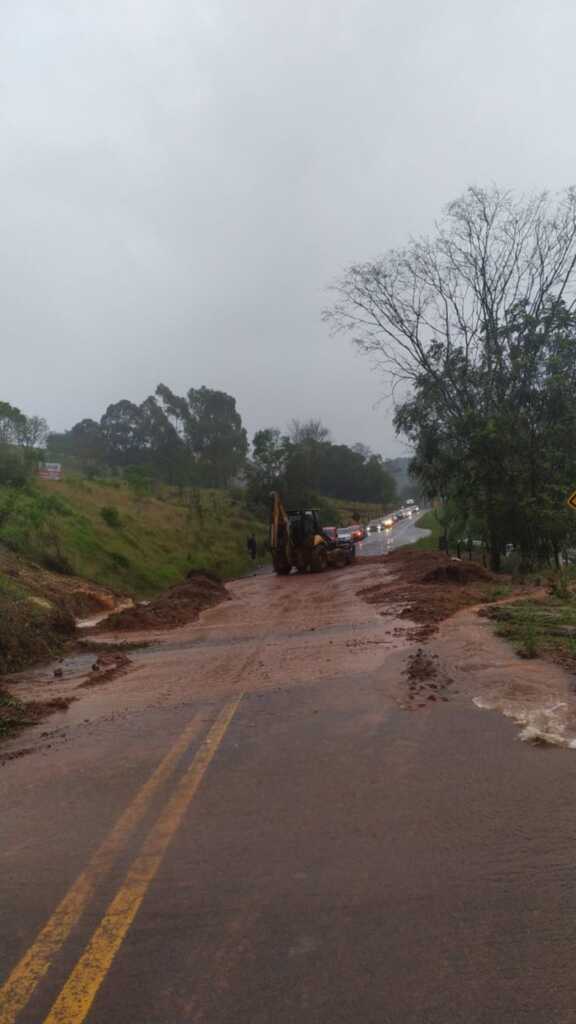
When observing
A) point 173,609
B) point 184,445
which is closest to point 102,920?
point 173,609

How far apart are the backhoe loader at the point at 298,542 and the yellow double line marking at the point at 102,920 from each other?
83.6 feet

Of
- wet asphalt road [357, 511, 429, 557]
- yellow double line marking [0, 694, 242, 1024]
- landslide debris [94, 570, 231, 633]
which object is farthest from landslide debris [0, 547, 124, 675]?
wet asphalt road [357, 511, 429, 557]

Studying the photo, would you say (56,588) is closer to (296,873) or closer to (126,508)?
(296,873)

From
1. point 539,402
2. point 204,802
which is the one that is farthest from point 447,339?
point 204,802

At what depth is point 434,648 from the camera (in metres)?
11.1

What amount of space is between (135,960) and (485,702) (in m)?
5.11

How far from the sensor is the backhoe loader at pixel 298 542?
1248 inches

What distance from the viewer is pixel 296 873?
14.1ft

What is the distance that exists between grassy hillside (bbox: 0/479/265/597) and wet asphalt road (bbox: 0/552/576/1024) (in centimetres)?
1880

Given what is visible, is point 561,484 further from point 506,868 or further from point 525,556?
point 506,868

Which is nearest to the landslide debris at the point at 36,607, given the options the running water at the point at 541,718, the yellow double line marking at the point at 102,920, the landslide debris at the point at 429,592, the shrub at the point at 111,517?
the landslide debris at the point at 429,592

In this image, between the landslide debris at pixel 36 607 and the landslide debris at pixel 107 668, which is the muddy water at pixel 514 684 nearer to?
the landslide debris at pixel 107 668

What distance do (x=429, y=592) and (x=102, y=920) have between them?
1524cm

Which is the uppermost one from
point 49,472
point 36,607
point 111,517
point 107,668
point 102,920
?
point 49,472
